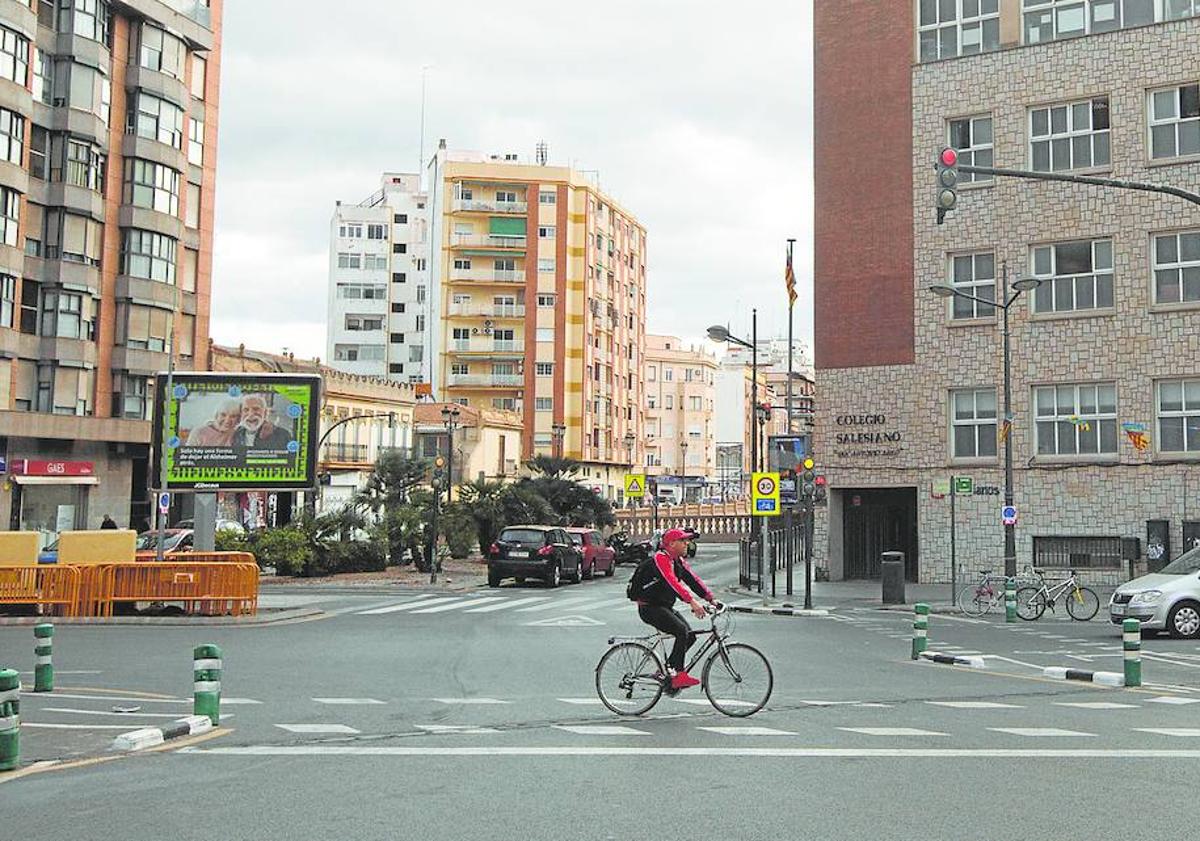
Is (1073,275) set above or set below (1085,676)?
above

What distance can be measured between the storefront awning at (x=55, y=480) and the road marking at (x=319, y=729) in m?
39.3

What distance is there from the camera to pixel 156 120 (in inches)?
2058

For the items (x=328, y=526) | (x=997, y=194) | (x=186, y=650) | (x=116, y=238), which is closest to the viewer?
(x=186, y=650)

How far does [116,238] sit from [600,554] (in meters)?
24.0

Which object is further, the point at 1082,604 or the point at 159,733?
the point at 1082,604

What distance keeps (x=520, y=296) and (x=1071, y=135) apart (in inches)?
2390

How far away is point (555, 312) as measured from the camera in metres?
91.6

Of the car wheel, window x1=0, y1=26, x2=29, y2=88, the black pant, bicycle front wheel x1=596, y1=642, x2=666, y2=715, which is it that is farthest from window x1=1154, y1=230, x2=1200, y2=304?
window x1=0, y1=26, x2=29, y2=88

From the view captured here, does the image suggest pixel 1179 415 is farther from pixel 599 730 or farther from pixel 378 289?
pixel 378 289

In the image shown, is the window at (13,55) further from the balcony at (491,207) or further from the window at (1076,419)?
the balcony at (491,207)

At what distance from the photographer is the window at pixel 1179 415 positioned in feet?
107

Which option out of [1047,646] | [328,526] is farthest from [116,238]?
[1047,646]

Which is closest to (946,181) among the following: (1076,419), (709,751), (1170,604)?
(1170,604)

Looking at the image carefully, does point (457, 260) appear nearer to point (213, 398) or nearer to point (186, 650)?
point (213, 398)
